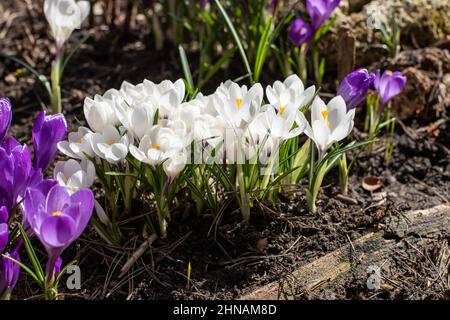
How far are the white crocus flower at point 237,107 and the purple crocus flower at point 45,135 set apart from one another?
49cm

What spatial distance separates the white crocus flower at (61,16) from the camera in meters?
2.62

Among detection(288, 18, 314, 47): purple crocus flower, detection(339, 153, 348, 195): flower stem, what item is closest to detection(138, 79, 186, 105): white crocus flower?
detection(339, 153, 348, 195): flower stem

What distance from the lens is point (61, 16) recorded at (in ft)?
8.70

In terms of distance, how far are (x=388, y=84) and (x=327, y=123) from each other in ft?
1.82

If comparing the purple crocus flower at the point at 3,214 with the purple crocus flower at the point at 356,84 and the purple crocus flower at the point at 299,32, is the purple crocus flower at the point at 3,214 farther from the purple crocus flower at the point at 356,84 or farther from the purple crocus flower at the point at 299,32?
the purple crocus flower at the point at 299,32

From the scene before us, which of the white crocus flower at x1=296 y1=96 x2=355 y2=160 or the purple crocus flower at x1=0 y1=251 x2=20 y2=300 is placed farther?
the white crocus flower at x1=296 y1=96 x2=355 y2=160

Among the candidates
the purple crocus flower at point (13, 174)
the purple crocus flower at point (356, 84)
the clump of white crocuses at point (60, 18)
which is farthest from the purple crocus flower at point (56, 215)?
the clump of white crocuses at point (60, 18)

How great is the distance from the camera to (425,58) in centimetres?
293

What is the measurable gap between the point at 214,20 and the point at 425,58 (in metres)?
0.94

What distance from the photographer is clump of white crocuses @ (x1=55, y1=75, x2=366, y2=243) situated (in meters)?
1.96

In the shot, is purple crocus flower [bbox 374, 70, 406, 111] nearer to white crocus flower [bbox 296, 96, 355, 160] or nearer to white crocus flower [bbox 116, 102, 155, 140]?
white crocus flower [bbox 296, 96, 355, 160]

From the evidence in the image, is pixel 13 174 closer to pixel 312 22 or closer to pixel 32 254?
pixel 32 254

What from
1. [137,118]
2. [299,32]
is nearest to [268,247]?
[137,118]

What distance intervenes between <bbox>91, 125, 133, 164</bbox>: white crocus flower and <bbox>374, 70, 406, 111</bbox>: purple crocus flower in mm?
971
